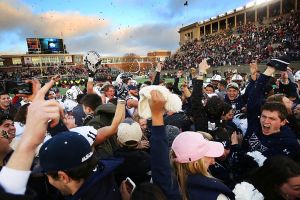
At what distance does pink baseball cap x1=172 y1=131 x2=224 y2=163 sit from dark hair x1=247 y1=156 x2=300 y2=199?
51 centimetres

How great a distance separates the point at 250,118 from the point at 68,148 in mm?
2751

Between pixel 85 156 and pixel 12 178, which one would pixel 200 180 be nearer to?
pixel 85 156

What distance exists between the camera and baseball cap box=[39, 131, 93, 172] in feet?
5.64

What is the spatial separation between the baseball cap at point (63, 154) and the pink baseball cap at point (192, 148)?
795 millimetres

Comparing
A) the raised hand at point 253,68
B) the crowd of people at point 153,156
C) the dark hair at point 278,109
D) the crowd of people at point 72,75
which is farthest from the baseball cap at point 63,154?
the crowd of people at point 72,75

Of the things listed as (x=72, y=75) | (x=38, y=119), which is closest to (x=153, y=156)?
(x=38, y=119)

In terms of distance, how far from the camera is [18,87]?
7.58 feet

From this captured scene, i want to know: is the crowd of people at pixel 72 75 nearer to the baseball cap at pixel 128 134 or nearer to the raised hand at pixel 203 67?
the raised hand at pixel 203 67

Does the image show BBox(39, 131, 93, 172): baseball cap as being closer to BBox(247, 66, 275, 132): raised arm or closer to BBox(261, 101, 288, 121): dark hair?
→ BBox(261, 101, 288, 121): dark hair

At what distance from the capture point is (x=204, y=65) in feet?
13.4

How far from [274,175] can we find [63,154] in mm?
1842

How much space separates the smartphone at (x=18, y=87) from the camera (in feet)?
6.90

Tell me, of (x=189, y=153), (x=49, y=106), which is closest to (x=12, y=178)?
(x=49, y=106)

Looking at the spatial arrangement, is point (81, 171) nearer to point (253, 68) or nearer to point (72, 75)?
point (253, 68)
